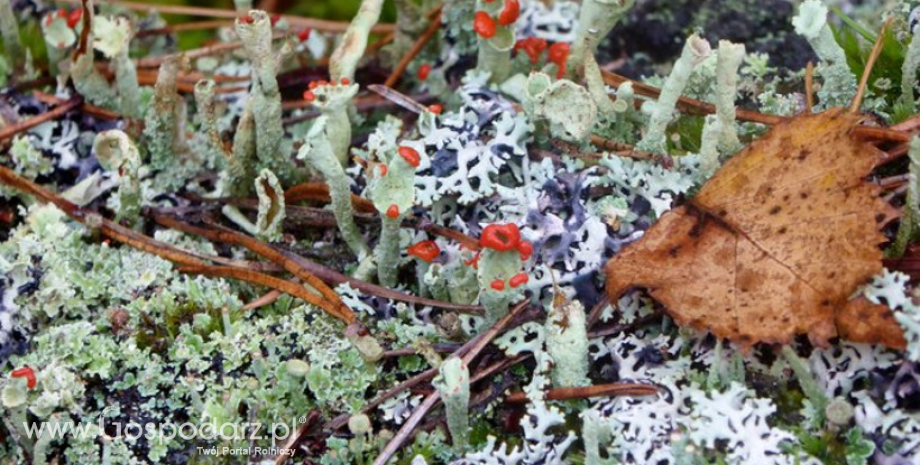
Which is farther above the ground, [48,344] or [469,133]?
[469,133]

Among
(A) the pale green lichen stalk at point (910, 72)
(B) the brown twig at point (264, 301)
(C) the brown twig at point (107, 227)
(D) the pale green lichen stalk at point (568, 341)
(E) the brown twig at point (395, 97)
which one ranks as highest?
(A) the pale green lichen stalk at point (910, 72)

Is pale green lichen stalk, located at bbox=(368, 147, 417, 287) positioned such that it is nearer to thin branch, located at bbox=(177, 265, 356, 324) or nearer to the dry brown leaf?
thin branch, located at bbox=(177, 265, 356, 324)

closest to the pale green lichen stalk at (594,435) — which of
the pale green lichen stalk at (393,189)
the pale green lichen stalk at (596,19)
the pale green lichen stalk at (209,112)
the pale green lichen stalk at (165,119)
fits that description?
the pale green lichen stalk at (393,189)

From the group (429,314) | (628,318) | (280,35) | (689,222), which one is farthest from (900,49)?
(280,35)

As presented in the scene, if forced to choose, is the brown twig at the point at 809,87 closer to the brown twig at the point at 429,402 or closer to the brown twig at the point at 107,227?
the brown twig at the point at 429,402

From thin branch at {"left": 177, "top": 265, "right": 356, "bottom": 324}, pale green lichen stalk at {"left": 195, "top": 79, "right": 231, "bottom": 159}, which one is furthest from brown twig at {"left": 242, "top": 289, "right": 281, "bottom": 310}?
pale green lichen stalk at {"left": 195, "top": 79, "right": 231, "bottom": 159}

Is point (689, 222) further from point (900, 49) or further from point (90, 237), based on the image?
point (90, 237)
